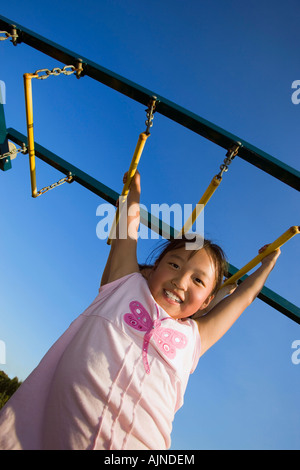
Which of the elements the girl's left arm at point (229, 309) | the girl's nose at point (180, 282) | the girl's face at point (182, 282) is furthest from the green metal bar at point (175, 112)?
the girl's nose at point (180, 282)

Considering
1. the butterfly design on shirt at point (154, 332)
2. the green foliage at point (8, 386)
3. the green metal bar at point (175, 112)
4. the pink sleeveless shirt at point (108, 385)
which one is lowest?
the pink sleeveless shirt at point (108, 385)

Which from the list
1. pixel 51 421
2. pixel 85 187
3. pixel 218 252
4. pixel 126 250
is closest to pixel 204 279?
pixel 218 252

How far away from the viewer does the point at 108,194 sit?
2.46m

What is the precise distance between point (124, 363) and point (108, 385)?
0.27 ft

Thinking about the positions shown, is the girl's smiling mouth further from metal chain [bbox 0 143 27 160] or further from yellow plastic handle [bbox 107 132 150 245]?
metal chain [bbox 0 143 27 160]

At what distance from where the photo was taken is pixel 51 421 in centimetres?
98

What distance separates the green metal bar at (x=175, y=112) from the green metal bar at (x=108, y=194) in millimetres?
730

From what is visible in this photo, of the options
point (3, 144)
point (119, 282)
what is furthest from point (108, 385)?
point (3, 144)

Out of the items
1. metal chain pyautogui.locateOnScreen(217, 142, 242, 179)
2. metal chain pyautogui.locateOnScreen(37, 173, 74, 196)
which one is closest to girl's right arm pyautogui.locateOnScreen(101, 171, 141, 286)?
metal chain pyautogui.locateOnScreen(217, 142, 242, 179)

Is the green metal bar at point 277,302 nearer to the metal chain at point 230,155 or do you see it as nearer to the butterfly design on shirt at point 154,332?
the metal chain at point 230,155

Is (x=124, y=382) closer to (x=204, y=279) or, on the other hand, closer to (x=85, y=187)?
(x=204, y=279)

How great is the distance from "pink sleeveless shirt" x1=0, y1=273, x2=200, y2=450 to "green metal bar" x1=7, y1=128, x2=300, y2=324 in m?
1.16

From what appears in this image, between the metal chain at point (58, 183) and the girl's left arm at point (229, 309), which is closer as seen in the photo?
the girl's left arm at point (229, 309)

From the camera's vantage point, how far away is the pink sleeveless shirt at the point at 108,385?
0.95 m
